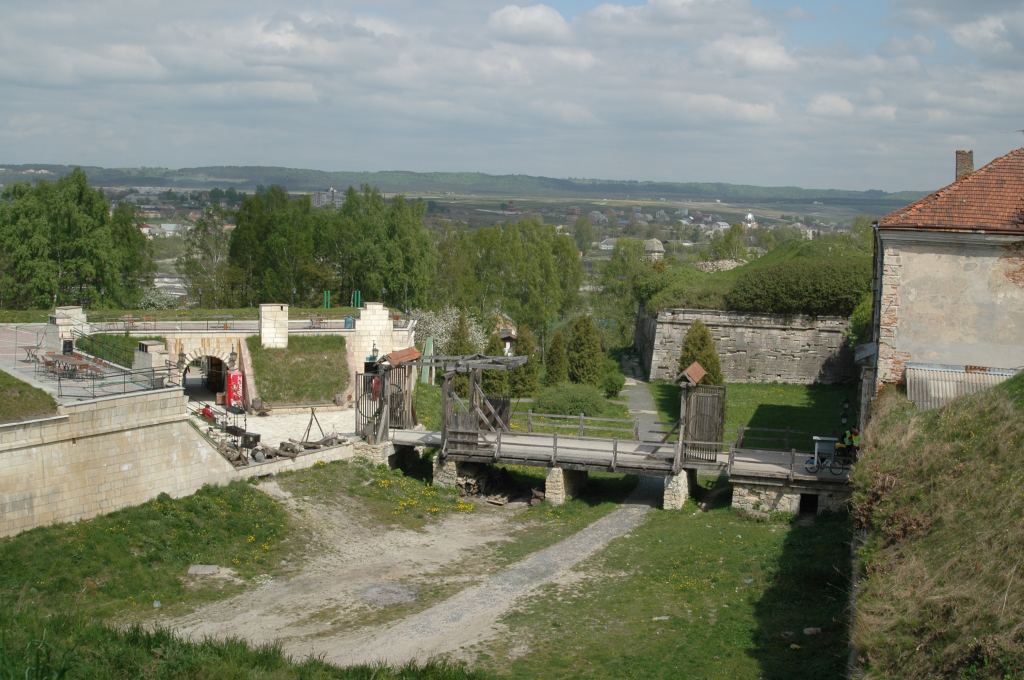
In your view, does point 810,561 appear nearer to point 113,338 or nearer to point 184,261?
point 113,338

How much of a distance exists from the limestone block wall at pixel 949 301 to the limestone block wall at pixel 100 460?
1338 cm

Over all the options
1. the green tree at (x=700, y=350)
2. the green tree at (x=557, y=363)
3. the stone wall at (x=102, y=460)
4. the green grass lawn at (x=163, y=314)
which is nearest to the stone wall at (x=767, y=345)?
the green tree at (x=700, y=350)

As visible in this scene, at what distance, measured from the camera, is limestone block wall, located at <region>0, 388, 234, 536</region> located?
55.8 feet

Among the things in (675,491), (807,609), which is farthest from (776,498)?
(807,609)

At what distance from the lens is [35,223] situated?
3750cm

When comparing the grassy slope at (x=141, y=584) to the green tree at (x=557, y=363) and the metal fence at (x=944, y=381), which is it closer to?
the metal fence at (x=944, y=381)

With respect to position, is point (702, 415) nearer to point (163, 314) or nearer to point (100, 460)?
point (100, 460)

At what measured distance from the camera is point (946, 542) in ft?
38.2

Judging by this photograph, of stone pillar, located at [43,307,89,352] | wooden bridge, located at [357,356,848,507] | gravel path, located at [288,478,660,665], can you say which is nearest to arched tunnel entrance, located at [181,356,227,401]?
stone pillar, located at [43,307,89,352]

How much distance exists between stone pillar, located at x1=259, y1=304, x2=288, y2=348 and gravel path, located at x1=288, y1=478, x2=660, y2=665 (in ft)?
45.1

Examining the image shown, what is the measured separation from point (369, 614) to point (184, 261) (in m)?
36.8

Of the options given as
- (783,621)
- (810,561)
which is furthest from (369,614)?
(810,561)

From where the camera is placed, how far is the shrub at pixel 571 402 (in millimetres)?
32219

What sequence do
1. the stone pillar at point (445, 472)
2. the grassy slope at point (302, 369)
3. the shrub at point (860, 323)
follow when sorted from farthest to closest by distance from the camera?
1. the shrub at point (860, 323)
2. the grassy slope at point (302, 369)
3. the stone pillar at point (445, 472)
